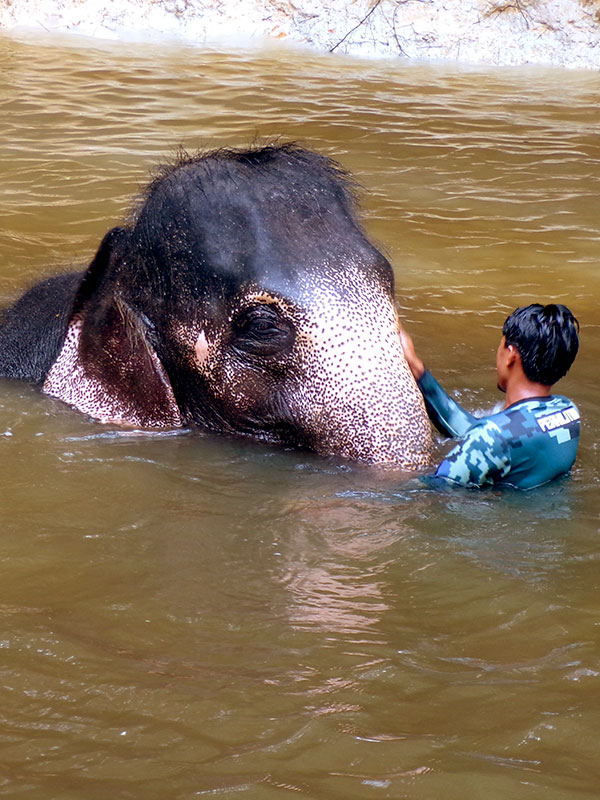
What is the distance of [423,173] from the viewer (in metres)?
10.2

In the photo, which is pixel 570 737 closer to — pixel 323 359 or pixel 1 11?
pixel 323 359

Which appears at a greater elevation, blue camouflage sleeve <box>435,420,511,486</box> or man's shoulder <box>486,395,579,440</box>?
man's shoulder <box>486,395,579,440</box>

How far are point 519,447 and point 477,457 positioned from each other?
17cm

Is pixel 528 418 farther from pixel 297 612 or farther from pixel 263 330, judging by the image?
pixel 297 612

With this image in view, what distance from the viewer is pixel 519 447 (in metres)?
4.14

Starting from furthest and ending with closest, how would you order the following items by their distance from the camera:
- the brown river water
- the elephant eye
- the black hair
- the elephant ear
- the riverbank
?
1. the riverbank
2. the elephant ear
3. the elephant eye
4. the black hair
5. the brown river water

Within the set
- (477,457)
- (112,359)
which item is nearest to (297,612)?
(477,457)

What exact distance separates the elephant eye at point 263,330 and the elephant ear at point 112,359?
453 mm

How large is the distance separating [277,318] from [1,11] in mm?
13974

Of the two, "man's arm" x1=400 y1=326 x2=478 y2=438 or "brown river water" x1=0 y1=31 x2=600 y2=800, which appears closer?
"brown river water" x1=0 y1=31 x2=600 y2=800

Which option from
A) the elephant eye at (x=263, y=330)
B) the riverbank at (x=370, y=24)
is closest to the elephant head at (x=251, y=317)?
the elephant eye at (x=263, y=330)

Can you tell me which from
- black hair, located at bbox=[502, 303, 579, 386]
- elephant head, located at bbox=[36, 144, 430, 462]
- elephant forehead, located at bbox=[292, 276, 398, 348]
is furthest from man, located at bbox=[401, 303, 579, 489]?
elephant forehead, located at bbox=[292, 276, 398, 348]

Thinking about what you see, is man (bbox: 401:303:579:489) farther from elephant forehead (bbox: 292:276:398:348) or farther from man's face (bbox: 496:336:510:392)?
elephant forehead (bbox: 292:276:398:348)

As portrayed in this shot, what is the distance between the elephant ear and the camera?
473 centimetres
